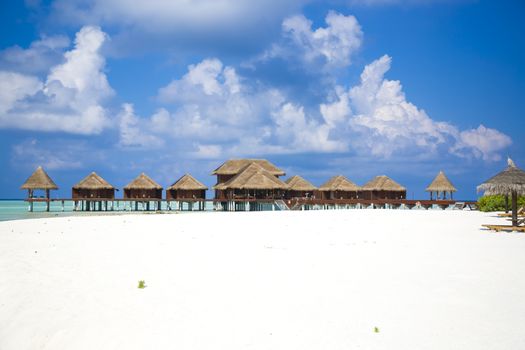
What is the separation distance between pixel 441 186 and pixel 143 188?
32095 millimetres

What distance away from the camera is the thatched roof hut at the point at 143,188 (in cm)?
5303

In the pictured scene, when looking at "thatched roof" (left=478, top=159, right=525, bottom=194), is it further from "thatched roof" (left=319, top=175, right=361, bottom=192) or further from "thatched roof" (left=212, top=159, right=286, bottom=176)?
"thatched roof" (left=212, top=159, right=286, bottom=176)

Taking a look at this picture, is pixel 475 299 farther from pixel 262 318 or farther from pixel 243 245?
pixel 243 245

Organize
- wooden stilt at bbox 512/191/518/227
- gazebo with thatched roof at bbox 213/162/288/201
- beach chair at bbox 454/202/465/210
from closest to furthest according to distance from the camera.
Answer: wooden stilt at bbox 512/191/518/227 < beach chair at bbox 454/202/465/210 < gazebo with thatched roof at bbox 213/162/288/201

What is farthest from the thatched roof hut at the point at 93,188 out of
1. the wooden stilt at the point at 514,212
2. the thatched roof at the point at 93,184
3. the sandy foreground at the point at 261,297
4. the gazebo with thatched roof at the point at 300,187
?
the wooden stilt at the point at 514,212

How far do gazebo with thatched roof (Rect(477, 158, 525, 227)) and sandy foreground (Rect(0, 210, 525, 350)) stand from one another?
26.1ft

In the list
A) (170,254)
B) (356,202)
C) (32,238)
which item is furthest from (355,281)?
(356,202)

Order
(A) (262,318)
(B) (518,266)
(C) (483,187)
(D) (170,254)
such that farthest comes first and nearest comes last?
(C) (483,187) → (D) (170,254) → (B) (518,266) → (A) (262,318)

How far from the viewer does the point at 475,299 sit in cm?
764

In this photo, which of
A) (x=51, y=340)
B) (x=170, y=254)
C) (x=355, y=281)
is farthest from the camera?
(x=170, y=254)

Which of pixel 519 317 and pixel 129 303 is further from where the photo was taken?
pixel 129 303

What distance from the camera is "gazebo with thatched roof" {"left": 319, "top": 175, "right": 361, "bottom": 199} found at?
2121 inches

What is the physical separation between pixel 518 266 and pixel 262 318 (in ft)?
22.0

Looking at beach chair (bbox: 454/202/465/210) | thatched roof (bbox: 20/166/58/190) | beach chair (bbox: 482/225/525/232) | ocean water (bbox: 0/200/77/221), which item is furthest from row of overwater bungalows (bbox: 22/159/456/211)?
beach chair (bbox: 482/225/525/232)
